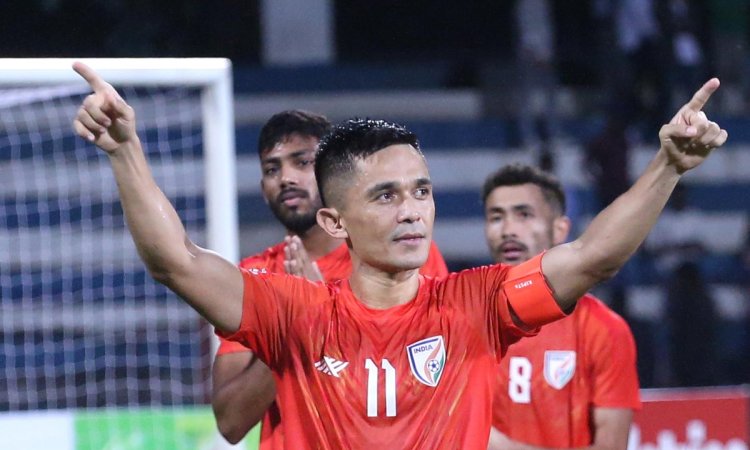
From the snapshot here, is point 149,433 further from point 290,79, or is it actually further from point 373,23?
point 373,23

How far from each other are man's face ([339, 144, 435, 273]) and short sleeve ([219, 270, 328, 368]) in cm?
19

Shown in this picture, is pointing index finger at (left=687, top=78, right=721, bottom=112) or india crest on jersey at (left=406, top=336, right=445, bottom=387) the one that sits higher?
pointing index finger at (left=687, top=78, right=721, bottom=112)

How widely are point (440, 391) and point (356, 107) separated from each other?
378 inches

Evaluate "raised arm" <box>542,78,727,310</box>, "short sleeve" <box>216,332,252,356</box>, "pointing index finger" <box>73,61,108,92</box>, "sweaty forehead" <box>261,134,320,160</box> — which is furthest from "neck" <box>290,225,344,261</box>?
"pointing index finger" <box>73,61,108,92</box>

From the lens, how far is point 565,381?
450cm

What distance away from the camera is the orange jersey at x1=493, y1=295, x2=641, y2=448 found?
4461 mm

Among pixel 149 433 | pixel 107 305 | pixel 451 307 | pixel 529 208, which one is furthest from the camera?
pixel 107 305

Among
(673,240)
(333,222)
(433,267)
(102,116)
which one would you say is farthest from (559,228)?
(673,240)

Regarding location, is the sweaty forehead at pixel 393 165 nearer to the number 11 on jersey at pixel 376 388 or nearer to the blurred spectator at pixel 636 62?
the number 11 on jersey at pixel 376 388

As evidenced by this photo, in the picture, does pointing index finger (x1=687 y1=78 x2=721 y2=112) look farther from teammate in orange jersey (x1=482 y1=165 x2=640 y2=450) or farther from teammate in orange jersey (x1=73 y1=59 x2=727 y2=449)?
teammate in orange jersey (x1=482 y1=165 x2=640 y2=450)

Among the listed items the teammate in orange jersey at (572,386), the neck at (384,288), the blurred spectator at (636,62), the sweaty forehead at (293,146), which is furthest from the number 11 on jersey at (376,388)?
the blurred spectator at (636,62)

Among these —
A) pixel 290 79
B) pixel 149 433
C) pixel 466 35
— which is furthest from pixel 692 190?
pixel 149 433

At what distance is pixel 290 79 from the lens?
495 inches

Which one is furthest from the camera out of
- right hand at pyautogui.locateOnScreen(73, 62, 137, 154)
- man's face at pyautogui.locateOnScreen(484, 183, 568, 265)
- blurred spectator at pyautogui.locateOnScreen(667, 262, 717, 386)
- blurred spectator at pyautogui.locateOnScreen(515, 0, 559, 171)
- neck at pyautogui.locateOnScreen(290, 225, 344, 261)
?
blurred spectator at pyautogui.locateOnScreen(515, 0, 559, 171)
